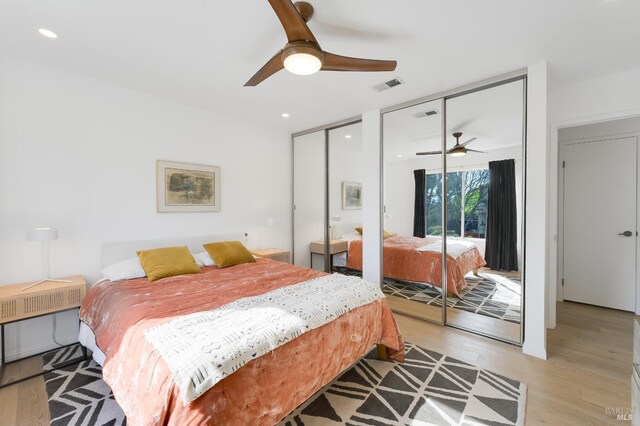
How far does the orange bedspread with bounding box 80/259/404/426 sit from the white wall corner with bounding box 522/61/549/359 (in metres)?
1.30

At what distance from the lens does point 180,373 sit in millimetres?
1275

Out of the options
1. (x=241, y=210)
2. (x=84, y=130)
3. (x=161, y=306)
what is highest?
(x=84, y=130)

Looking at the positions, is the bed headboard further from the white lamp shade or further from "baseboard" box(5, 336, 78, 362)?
"baseboard" box(5, 336, 78, 362)

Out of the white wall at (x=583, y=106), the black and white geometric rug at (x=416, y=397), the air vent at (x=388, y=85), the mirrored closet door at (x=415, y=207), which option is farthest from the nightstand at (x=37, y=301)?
the white wall at (x=583, y=106)

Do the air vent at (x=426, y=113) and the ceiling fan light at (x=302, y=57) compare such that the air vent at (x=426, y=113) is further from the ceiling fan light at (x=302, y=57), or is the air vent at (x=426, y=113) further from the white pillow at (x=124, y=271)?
the white pillow at (x=124, y=271)

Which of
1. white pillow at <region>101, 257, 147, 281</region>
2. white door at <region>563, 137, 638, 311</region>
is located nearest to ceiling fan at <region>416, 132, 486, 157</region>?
white door at <region>563, 137, 638, 311</region>

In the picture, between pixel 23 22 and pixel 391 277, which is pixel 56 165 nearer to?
pixel 23 22

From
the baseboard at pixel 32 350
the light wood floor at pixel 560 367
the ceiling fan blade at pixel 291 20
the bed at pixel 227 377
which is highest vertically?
the ceiling fan blade at pixel 291 20

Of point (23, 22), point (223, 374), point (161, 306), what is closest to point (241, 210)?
point (161, 306)

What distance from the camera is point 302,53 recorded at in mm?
1763

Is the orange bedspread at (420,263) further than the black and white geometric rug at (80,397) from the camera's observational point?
Yes

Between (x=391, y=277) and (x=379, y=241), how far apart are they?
58cm

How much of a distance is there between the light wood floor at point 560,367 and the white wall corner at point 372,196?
0.75 metres

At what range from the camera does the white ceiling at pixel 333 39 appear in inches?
75.8
